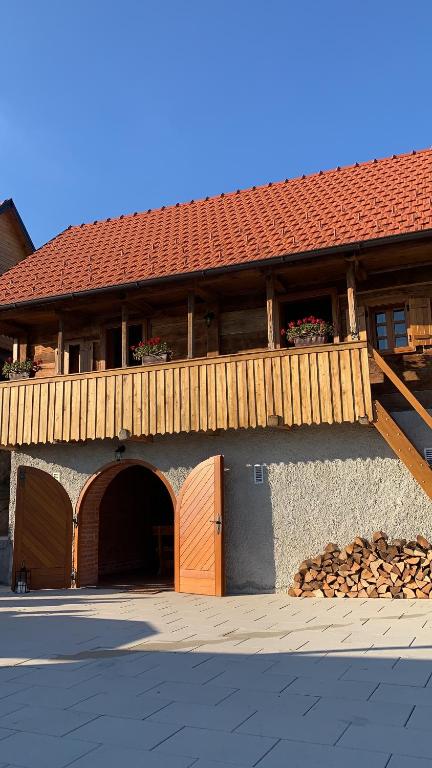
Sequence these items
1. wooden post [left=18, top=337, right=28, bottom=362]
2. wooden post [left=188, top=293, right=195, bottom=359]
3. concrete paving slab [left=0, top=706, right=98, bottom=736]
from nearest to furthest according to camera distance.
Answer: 1. concrete paving slab [left=0, top=706, right=98, bottom=736]
2. wooden post [left=188, top=293, right=195, bottom=359]
3. wooden post [left=18, top=337, right=28, bottom=362]

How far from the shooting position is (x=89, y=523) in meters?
12.6

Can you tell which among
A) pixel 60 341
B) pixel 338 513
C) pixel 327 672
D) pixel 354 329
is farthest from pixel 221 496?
pixel 327 672

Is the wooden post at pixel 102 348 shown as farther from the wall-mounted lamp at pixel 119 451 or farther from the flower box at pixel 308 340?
the flower box at pixel 308 340

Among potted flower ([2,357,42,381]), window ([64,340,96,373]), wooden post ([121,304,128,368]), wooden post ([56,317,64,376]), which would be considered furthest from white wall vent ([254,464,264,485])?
potted flower ([2,357,42,381])

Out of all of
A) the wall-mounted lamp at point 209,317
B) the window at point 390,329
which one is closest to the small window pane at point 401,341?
the window at point 390,329

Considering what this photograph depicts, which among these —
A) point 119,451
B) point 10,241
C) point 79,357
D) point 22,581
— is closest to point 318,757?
point 119,451

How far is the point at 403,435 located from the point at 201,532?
12.7 feet

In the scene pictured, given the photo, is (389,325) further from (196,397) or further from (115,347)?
(115,347)

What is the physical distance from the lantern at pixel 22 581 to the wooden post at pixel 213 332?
17.5ft

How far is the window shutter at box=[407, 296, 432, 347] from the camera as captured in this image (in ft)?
34.4

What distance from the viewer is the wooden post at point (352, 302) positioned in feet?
33.7

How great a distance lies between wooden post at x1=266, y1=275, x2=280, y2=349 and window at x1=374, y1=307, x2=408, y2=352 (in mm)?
1798

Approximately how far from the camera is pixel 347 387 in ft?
32.7

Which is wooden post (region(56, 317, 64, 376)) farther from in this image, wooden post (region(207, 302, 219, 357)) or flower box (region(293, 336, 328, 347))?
flower box (region(293, 336, 328, 347))
